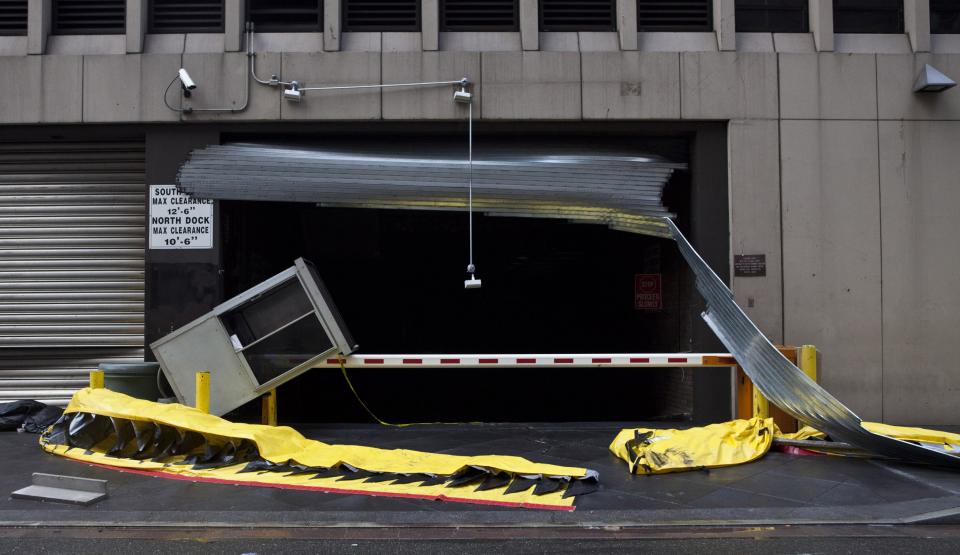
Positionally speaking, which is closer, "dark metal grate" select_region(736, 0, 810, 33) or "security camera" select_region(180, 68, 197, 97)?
"security camera" select_region(180, 68, 197, 97)

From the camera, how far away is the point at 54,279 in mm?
11156

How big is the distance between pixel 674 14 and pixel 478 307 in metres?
8.34

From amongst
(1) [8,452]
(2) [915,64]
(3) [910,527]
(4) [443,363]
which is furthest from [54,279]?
(2) [915,64]

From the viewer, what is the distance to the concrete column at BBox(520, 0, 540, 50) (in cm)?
1058

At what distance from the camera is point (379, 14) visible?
427 inches

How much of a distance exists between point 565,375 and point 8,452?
11028 mm

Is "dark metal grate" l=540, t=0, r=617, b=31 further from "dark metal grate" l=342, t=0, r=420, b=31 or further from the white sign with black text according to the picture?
the white sign with black text

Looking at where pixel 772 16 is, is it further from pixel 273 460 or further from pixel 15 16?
pixel 15 16

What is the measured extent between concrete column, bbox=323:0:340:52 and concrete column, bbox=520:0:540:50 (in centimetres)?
250

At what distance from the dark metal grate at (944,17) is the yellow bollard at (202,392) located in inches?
420

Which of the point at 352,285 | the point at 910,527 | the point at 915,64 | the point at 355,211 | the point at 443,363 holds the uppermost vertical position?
the point at 915,64

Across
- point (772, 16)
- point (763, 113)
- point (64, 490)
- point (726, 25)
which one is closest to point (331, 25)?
point (726, 25)

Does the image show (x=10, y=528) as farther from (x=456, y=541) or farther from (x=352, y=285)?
(x=352, y=285)

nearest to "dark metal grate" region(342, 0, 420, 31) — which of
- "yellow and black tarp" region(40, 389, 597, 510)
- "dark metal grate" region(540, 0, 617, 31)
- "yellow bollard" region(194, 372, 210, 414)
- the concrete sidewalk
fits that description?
"dark metal grate" region(540, 0, 617, 31)
